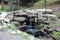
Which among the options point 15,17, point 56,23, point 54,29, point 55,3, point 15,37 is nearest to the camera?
point 15,37

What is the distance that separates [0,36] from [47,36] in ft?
12.5

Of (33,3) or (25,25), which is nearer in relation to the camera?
(25,25)

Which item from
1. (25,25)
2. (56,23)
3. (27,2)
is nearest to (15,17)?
(25,25)

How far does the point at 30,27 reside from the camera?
1498 cm

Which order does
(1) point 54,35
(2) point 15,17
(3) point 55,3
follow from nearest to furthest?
(1) point 54,35 → (2) point 15,17 → (3) point 55,3

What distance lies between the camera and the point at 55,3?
71.8ft

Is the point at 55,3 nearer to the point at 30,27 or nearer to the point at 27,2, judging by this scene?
the point at 27,2

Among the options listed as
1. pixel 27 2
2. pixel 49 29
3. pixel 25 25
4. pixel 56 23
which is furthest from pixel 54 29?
pixel 27 2

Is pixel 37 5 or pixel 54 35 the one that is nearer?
pixel 54 35

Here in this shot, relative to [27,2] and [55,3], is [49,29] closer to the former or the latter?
[55,3]

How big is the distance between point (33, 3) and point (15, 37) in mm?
14663

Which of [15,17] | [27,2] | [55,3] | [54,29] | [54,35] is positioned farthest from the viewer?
[27,2]

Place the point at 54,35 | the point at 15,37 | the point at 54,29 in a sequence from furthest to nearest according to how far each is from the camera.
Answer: the point at 54,29 → the point at 54,35 → the point at 15,37

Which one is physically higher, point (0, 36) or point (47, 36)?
point (0, 36)
